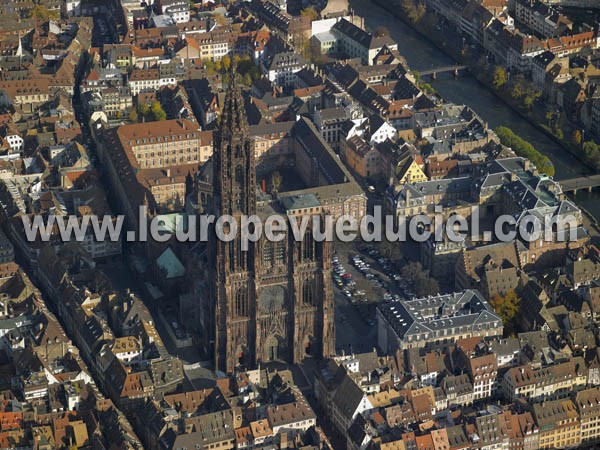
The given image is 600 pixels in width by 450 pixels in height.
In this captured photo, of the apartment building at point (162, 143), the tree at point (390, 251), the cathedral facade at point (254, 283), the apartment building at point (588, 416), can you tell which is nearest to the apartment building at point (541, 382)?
the apartment building at point (588, 416)

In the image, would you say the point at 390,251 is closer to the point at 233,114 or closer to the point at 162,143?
the point at 233,114

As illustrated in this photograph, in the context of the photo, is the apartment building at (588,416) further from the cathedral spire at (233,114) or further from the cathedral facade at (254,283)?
the cathedral spire at (233,114)

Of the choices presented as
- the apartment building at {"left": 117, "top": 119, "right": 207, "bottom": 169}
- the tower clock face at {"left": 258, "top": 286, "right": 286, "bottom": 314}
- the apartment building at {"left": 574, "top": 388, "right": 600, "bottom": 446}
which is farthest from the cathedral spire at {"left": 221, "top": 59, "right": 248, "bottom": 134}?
the apartment building at {"left": 117, "top": 119, "right": 207, "bottom": 169}

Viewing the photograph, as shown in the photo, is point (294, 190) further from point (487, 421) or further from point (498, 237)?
point (487, 421)

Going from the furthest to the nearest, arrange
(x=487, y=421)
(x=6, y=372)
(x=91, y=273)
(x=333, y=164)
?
(x=333, y=164) < (x=91, y=273) < (x=6, y=372) < (x=487, y=421)

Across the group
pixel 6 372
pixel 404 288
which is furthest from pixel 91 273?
pixel 404 288

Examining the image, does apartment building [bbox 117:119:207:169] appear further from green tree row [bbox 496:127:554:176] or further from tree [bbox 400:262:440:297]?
green tree row [bbox 496:127:554:176]

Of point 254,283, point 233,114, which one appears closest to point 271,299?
point 254,283
